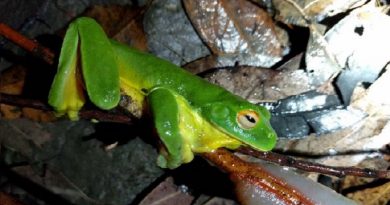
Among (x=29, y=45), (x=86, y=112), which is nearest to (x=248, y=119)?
(x=86, y=112)

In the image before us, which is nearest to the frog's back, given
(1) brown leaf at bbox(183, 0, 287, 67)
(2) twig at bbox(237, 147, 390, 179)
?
(2) twig at bbox(237, 147, 390, 179)

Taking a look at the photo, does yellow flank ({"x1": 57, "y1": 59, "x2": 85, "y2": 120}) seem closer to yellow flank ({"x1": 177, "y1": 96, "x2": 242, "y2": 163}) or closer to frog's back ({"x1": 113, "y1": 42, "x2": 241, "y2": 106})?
frog's back ({"x1": 113, "y1": 42, "x2": 241, "y2": 106})

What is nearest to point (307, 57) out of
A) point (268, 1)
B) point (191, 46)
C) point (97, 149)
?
point (268, 1)

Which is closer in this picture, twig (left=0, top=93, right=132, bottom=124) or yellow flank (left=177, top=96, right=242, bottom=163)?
yellow flank (left=177, top=96, right=242, bottom=163)

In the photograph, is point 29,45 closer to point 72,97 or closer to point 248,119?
point 72,97

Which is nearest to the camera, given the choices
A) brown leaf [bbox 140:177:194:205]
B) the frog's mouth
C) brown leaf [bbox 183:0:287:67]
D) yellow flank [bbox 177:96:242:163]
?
the frog's mouth

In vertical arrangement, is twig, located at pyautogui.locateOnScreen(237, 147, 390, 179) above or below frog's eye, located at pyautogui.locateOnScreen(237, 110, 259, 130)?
below

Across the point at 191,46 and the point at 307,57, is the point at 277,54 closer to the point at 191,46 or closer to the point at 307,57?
the point at 307,57

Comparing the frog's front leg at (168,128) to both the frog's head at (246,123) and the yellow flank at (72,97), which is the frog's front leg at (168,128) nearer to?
the frog's head at (246,123)
